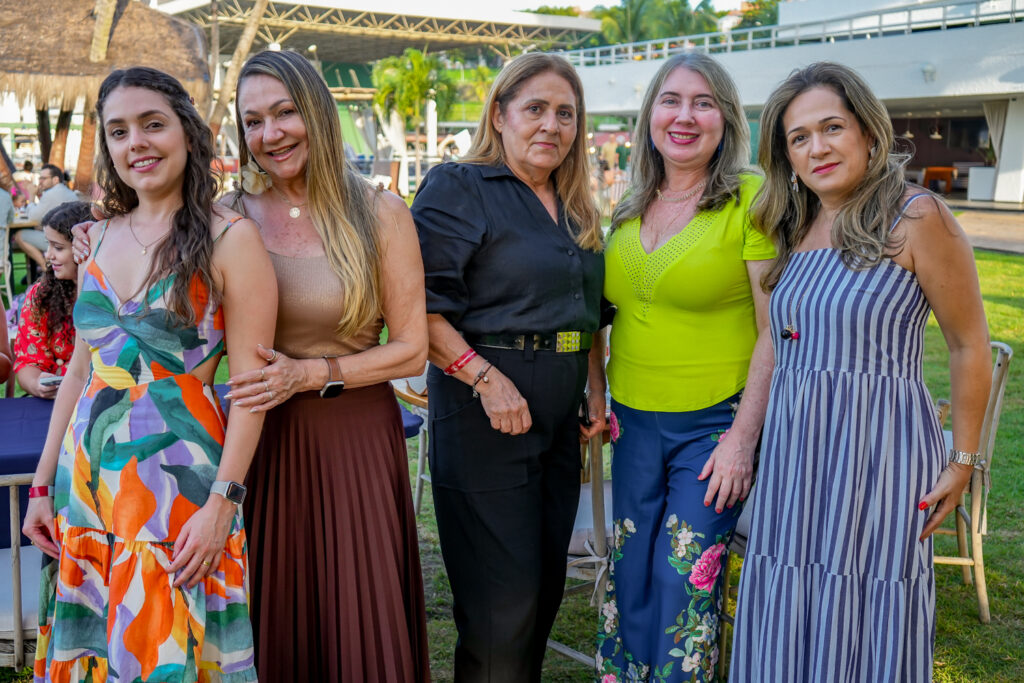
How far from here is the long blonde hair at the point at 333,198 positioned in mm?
2287

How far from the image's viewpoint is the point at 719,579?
2.66 meters

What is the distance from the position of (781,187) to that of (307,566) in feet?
5.59

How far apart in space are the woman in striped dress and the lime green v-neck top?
0.18m

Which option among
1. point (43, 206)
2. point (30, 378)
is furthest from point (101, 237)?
point (43, 206)

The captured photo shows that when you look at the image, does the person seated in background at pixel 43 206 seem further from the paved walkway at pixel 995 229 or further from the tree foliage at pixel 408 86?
the tree foliage at pixel 408 86

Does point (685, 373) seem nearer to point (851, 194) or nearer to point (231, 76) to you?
point (851, 194)

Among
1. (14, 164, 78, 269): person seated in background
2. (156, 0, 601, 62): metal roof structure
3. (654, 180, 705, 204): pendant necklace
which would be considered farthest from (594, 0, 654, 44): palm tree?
(654, 180, 705, 204): pendant necklace

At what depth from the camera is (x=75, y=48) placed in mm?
9758

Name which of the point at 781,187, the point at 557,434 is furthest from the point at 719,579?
the point at 781,187

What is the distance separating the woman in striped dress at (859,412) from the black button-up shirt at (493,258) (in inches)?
24.8

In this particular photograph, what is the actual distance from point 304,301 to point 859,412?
147cm

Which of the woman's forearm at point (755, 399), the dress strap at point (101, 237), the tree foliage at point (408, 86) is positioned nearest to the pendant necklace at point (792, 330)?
the woman's forearm at point (755, 399)

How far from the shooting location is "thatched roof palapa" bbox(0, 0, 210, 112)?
9453mm

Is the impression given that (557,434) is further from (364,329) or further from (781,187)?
(781,187)
